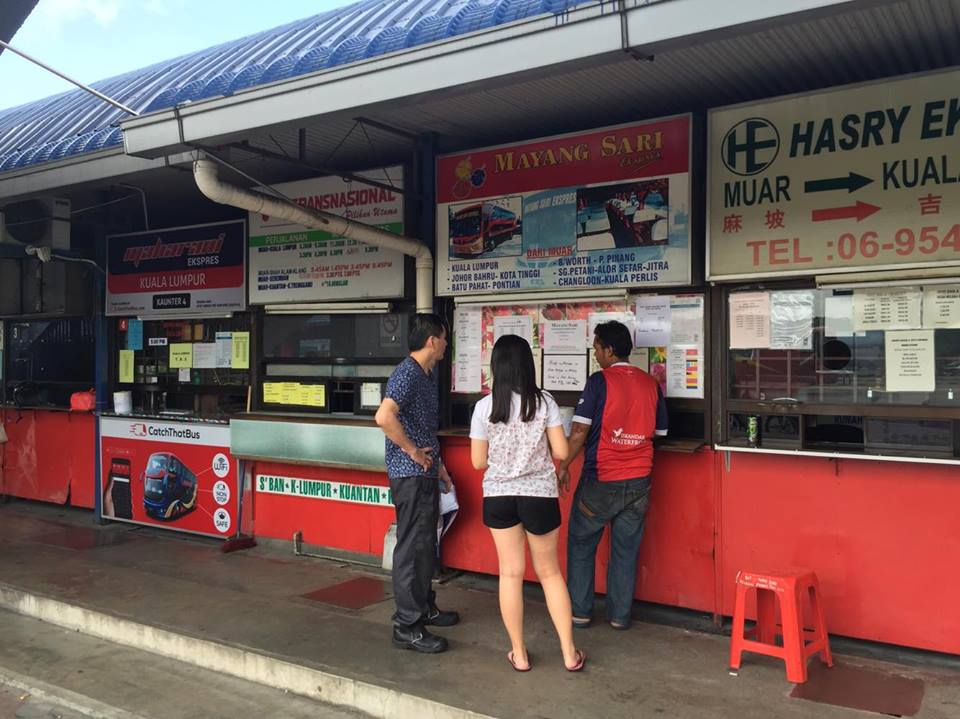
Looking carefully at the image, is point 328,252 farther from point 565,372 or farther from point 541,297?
point 565,372

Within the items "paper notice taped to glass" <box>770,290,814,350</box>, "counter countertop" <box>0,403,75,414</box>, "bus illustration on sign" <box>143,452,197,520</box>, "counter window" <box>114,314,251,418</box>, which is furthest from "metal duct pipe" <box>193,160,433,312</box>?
"counter countertop" <box>0,403,75,414</box>

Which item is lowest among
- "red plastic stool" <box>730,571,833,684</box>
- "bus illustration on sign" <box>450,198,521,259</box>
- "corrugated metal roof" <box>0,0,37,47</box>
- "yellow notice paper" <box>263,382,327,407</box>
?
"red plastic stool" <box>730,571,833,684</box>

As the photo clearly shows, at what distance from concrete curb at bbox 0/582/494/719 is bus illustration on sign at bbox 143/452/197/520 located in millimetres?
1722

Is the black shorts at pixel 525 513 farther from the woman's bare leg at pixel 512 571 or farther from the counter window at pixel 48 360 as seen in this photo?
the counter window at pixel 48 360

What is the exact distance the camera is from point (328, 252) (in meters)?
6.44

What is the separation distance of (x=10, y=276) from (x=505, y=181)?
20.0ft

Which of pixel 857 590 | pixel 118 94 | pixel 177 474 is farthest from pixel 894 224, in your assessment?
pixel 118 94

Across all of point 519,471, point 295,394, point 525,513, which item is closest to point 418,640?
point 525,513

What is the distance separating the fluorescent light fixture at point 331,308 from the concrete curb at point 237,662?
2.65 meters

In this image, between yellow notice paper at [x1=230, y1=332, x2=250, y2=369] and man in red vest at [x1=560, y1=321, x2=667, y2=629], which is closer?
man in red vest at [x1=560, y1=321, x2=667, y2=629]

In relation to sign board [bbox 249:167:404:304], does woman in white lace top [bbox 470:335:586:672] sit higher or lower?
lower

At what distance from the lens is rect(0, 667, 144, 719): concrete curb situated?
4.06 meters

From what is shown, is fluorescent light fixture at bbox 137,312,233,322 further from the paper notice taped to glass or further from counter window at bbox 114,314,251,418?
the paper notice taped to glass

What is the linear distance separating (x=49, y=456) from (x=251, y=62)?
17.0 feet
